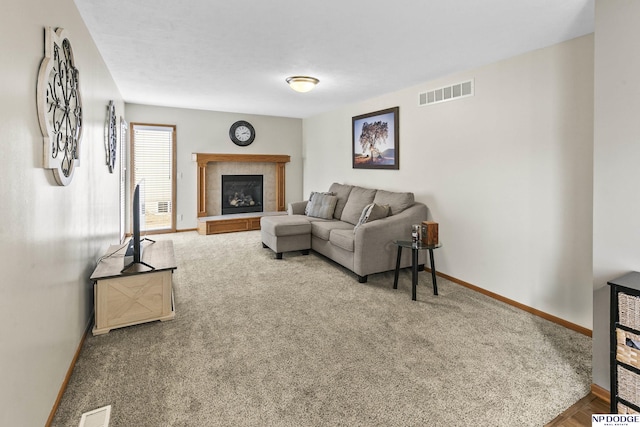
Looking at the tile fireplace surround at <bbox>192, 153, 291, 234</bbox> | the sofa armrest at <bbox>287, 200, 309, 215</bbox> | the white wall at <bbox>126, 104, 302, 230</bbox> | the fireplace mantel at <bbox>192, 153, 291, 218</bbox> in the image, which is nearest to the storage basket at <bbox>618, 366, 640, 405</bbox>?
the sofa armrest at <bbox>287, 200, 309, 215</bbox>

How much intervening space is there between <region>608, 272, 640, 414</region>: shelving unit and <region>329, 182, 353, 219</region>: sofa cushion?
3921 millimetres

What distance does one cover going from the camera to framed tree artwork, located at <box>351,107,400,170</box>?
190 inches

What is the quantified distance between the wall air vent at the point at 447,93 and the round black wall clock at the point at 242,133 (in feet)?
12.8

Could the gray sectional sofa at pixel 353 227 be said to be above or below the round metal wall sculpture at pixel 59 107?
below

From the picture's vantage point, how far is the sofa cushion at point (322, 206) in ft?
17.8

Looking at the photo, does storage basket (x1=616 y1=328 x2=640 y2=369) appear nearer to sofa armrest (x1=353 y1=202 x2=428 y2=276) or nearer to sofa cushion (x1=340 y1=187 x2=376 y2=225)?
sofa armrest (x1=353 y1=202 x2=428 y2=276)

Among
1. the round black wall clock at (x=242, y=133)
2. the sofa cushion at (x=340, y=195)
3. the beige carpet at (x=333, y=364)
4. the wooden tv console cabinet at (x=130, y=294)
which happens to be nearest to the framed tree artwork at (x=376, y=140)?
the sofa cushion at (x=340, y=195)

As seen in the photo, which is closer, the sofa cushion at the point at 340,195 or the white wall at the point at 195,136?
the sofa cushion at the point at 340,195

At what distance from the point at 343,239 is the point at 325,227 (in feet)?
2.06

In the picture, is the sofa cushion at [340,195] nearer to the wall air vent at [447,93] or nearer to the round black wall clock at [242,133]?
the wall air vent at [447,93]

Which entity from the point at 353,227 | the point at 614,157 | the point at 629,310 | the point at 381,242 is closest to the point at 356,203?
the point at 353,227

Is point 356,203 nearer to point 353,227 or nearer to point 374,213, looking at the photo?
point 353,227

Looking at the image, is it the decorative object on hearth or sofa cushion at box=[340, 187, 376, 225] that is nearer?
the decorative object on hearth

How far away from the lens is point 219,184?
6.99 m
